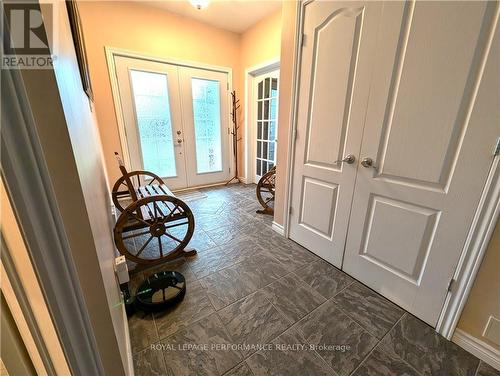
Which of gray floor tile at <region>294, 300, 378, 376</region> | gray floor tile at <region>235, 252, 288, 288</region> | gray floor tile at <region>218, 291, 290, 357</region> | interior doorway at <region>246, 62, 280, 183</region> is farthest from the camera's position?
interior doorway at <region>246, 62, 280, 183</region>

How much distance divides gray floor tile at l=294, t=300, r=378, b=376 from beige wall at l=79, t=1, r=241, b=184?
3.24 meters

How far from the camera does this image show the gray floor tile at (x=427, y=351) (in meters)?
1.07

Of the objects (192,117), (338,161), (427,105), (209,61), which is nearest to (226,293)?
(338,161)

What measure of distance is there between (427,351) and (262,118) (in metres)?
3.58

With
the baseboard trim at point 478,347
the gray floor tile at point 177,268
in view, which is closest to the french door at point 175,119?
the gray floor tile at point 177,268

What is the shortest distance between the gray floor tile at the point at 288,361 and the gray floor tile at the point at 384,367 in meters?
0.19

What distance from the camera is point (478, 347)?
3.68 ft

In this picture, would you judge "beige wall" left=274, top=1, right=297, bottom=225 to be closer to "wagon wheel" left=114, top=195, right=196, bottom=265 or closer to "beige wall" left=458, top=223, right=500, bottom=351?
"wagon wheel" left=114, top=195, right=196, bottom=265

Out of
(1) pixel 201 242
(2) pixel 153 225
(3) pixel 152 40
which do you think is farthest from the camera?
(3) pixel 152 40

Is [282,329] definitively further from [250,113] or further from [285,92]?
[250,113]

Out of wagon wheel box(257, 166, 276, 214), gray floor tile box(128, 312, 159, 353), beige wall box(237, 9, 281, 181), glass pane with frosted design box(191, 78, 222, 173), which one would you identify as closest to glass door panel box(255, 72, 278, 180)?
beige wall box(237, 9, 281, 181)

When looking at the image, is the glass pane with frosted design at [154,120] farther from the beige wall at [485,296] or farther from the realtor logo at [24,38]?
the beige wall at [485,296]

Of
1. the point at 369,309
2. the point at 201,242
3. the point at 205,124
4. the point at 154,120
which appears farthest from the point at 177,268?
the point at 205,124

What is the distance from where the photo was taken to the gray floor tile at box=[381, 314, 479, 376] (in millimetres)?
1072
